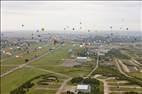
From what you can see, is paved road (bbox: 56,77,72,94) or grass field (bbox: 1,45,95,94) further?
grass field (bbox: 1,45,95,94)

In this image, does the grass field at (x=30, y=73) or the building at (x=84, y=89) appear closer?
the building at (x=84, y=89)

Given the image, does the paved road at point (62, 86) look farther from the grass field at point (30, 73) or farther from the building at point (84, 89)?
the building at point (84, 89)

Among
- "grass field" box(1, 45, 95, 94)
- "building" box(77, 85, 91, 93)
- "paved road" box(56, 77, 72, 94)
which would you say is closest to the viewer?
"building" box(77, 85, 91, 93)

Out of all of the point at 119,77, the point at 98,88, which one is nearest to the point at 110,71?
the point at 119,77

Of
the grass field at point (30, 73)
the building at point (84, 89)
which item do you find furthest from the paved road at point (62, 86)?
the building at point (84, 89)

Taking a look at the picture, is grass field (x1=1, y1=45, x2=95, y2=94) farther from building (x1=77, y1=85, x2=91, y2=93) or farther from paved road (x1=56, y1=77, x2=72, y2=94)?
building (x1=77, y1=85, x2=91, y2=93)

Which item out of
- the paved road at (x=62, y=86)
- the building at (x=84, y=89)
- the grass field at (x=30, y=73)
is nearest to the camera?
the building at (x=84, y=89)

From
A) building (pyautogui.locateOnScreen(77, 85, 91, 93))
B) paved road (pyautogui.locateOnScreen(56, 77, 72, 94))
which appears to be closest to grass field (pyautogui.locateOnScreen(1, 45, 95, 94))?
paved road (pyautogui.locateOnScreen(56, 77, 72, 94))

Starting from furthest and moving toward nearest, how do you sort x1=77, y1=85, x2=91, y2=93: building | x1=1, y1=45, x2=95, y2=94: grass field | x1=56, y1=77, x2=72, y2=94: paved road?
x1=1, y1=45, x2=95, y2=94: grass field, x1=56, y1=77, x2=72, y2=94: paved road, x1=77, y1=85, x2=91, y2=93: building

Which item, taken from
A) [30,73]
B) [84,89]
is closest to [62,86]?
[84,89]

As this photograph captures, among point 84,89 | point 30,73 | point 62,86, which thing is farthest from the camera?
point 30,73

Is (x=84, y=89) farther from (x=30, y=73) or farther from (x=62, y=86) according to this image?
(x=30, y=73)
